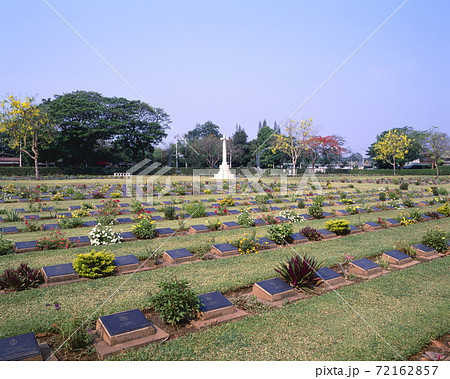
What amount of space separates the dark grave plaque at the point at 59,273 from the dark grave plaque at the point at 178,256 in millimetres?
1868

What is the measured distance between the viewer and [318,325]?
4.25 meters

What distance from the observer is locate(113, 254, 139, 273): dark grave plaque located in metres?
6.36

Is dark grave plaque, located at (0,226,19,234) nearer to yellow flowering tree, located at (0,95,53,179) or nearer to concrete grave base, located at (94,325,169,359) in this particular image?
concrete grave base, located at (94,325,169,359)

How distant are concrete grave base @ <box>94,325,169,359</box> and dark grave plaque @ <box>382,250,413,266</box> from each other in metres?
5.47

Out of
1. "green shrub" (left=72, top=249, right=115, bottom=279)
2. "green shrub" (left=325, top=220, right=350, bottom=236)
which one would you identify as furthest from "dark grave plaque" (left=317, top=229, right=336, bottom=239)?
"green shrub" (left=72, top=249, right=115, bottom=279)

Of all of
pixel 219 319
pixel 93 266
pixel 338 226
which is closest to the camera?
pixel 219 319

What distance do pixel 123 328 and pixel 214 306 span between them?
49.8 inches

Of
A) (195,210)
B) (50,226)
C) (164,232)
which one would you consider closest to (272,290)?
(164,232)

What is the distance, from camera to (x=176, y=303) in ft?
14.0

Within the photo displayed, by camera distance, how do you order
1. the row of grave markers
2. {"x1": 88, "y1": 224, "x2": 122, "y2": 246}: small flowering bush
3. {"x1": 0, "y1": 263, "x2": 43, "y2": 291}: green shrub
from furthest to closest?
1. {"x1": 88, "y1": 224, "x2": 122, "y2": 246}: small flowering bush
2. {"x1": 0, "y1": 263, "x2": 43, "y2": 291}: green shrub
3. the row of grave markers

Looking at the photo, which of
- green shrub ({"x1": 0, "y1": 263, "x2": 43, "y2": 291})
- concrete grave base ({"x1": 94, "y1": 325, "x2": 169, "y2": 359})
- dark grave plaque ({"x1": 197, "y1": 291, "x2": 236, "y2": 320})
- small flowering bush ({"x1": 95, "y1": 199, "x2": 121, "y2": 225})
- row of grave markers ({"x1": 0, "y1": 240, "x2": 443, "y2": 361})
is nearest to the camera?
row of grave markers ({"x1": 0, "y1": 240, "x2": 443, "y2": 361})

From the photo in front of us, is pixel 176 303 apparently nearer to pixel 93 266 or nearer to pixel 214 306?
pixel 214 306

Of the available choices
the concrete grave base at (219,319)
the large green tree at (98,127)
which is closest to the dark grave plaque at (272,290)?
the concrete grave base at (219,319)

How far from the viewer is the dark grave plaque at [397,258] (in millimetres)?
7160
